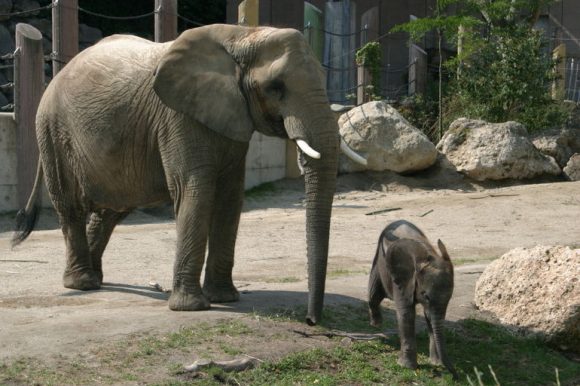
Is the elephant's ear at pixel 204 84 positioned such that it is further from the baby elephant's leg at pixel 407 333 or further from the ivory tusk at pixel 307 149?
the baby elephant's leg at pixel 407 333

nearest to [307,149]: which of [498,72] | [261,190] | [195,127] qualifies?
[195,127]

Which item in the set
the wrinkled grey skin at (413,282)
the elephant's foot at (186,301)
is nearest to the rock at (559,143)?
the wrinkled grey skin at (413,282)

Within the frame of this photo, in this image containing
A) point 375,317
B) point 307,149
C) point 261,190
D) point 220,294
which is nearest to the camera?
point 307,149

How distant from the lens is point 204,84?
312 inches

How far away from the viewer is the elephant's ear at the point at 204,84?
7.82m

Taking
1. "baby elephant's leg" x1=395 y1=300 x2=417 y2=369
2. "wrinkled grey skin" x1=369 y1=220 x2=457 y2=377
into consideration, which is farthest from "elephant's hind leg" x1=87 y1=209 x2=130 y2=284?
"baby elephant's leg" x1=395 y1=300 x2=417 y2=369

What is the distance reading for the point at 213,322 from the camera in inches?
298

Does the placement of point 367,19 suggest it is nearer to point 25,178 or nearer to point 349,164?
point 349,164

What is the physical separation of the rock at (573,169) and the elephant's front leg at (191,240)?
10.1 m

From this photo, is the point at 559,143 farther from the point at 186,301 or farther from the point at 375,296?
the point at 186,301

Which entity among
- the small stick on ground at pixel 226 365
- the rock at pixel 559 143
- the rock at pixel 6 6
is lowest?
the small stick on ground at pixel 226 365

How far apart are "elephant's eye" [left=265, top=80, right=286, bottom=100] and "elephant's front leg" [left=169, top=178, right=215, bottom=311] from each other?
2.53ft

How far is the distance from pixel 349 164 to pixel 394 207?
7.21ft

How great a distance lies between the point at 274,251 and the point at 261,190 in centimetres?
427
